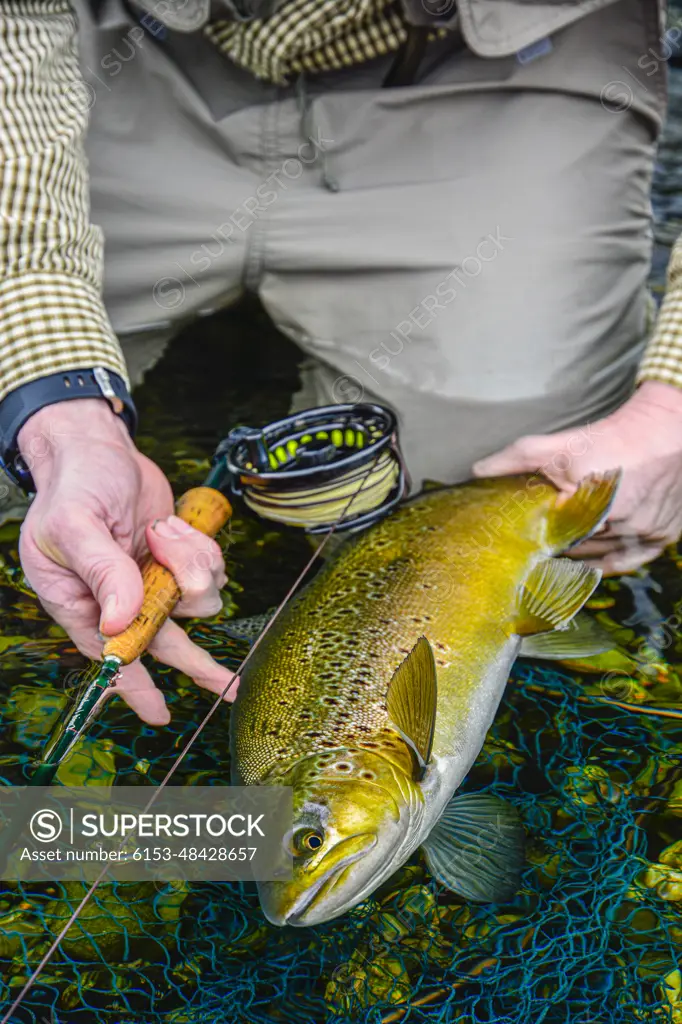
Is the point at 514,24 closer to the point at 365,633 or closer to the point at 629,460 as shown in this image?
the point at 629,460

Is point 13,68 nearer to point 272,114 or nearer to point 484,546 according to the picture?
point 272,114

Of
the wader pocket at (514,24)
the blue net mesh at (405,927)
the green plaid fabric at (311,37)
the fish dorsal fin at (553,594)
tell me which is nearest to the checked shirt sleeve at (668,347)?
the fish dorsal fin at (553,594)

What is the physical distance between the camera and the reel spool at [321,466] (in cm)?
212

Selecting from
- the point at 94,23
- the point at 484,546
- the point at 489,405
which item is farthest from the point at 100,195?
the point at 484,546

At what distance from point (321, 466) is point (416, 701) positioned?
630mm

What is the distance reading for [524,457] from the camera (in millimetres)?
2197

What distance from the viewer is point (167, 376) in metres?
3.21

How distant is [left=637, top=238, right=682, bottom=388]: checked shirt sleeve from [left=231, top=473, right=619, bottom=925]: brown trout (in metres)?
0.35

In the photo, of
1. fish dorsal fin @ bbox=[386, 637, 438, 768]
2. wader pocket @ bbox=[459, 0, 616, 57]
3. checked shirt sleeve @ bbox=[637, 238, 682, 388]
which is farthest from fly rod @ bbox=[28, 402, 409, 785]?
wader pocket @ bbox=[459, 0, 616, 57]

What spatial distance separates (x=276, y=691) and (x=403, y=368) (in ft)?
3.92

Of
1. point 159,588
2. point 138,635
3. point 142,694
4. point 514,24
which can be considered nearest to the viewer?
point 138,635

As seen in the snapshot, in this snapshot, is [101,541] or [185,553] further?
[185,553]

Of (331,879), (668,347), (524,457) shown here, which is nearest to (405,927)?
(331,879)

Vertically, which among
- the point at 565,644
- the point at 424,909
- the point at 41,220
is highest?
the point at 41,220
